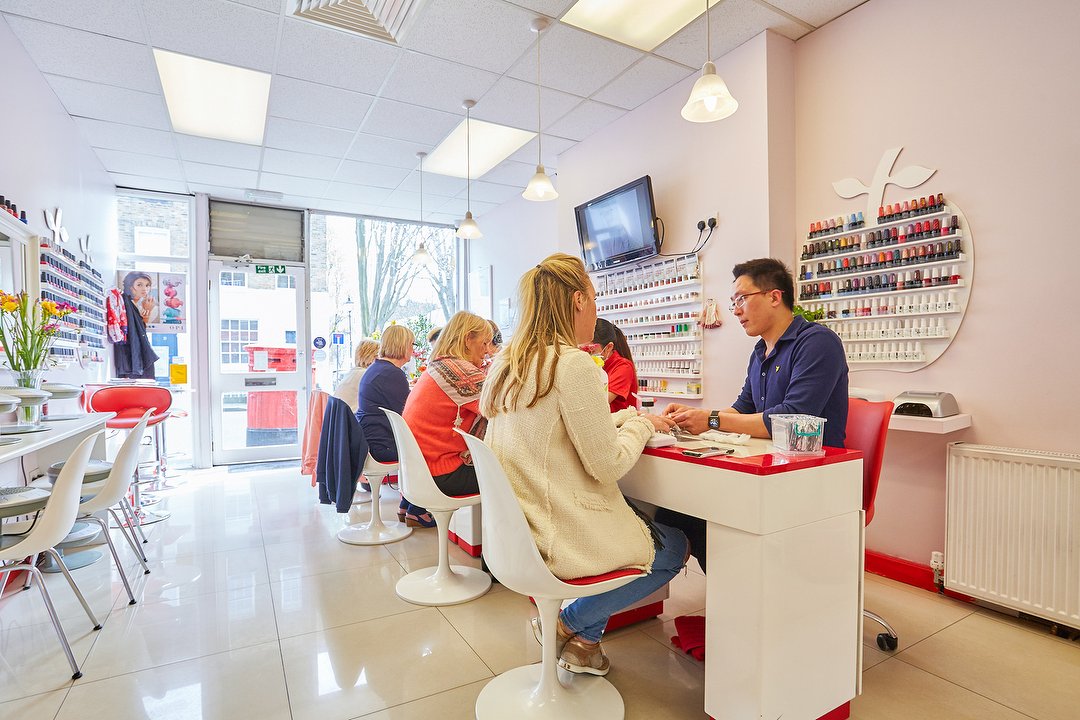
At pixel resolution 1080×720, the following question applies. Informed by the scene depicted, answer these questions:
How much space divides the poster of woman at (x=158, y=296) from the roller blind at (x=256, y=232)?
1.75 feet

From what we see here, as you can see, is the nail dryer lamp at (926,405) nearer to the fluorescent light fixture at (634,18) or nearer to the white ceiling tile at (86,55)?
the fluorescent light fixture at (634,18)

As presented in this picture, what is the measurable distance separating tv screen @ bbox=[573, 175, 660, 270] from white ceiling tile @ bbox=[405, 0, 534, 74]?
1188 mm

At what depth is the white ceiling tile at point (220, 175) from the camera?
16.8ft

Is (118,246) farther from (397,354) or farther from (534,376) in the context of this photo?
(534,376)

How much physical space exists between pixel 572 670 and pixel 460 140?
4.10m

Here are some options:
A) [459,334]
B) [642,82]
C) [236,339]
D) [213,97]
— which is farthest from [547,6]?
[236,339]

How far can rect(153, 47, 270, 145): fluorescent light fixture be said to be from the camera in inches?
139

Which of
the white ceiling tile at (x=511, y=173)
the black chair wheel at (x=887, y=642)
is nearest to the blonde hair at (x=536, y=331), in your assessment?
the black chair wheel at (x=887, y=642)

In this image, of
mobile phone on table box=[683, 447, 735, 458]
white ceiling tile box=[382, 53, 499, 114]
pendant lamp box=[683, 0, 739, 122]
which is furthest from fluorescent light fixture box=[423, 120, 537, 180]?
mobile phone on table box=[683, 447, 735, 458]

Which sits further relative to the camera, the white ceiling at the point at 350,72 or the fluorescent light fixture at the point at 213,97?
the fluorescent light fixture at the point at 213,97

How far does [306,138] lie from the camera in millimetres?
4496

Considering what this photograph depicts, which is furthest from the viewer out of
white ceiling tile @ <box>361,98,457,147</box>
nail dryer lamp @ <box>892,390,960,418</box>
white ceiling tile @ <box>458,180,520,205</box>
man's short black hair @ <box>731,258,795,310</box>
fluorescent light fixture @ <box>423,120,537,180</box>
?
white ceiling tile @ <box>458,180,520,205</box>

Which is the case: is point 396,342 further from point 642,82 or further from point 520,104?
point 642,82

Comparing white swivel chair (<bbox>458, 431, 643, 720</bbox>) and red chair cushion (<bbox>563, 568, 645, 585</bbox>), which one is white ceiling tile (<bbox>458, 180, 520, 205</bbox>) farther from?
red chair cushion (<bbox>563, 568, 645, 585</bbox>)
